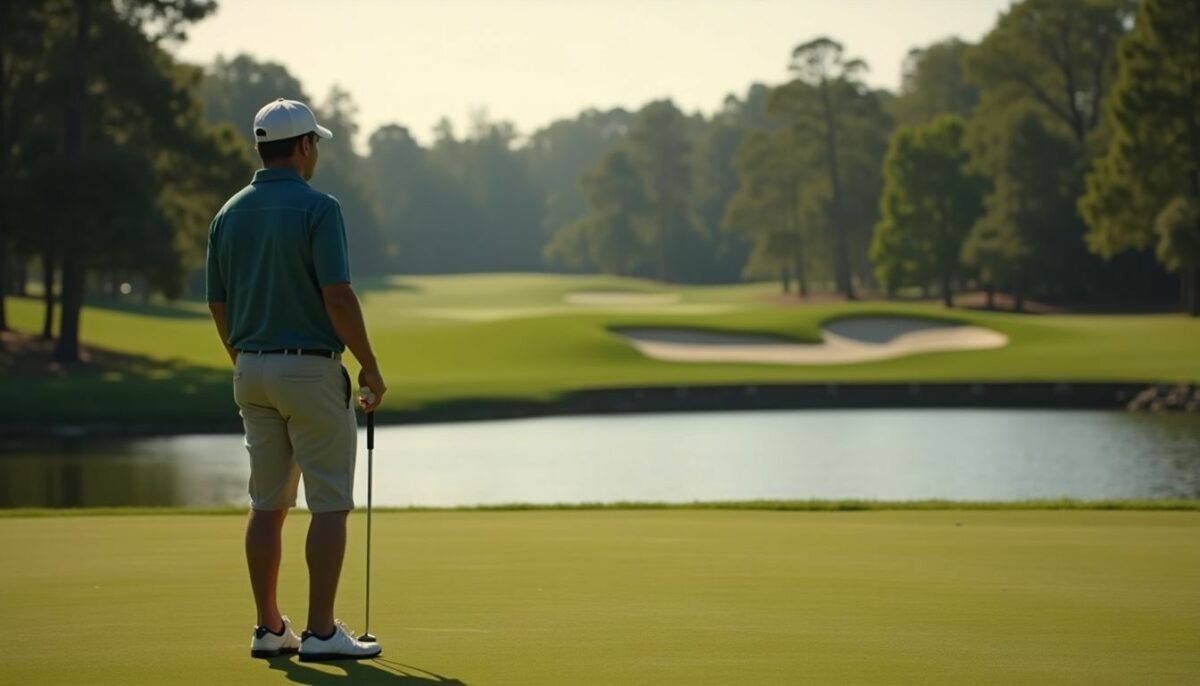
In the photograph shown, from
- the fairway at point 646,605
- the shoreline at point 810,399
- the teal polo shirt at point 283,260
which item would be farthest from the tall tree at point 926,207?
the teal polo shirt at point 283,260

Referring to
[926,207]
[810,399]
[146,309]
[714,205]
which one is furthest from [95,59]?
[714,205]

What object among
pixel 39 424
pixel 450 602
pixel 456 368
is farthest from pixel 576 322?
pixel 450 602

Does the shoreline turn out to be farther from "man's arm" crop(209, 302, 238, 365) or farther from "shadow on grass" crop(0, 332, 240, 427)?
"man's arm" crop(209, 302, 238, 365)

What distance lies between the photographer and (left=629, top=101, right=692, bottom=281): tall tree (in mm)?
119375

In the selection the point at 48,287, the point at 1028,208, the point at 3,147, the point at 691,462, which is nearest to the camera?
the point at 691,462

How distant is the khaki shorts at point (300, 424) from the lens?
244 inches

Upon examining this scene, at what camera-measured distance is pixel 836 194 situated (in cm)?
7938

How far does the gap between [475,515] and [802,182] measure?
7771 cm

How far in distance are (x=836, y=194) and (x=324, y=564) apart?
7449cm

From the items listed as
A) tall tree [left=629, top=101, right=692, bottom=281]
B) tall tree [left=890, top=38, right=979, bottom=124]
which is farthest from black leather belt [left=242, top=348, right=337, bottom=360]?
tall tree [left=629, top=101, right=692, bottom=281]

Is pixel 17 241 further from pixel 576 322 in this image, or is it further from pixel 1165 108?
pixel 1165 108

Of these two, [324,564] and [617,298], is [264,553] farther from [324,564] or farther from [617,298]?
[617,298]

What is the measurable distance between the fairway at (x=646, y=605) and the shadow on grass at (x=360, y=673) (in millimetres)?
18

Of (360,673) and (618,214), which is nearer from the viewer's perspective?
(360,673)
